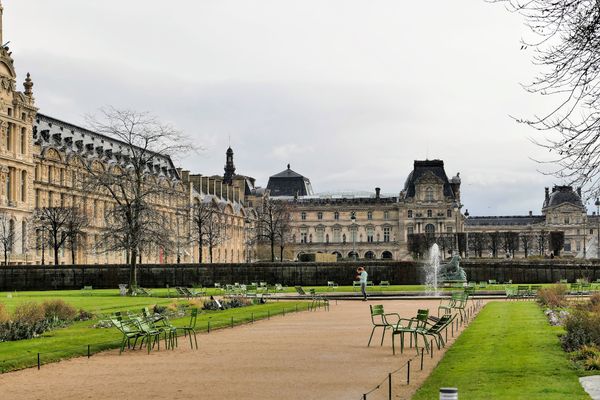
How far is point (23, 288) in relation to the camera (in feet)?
197

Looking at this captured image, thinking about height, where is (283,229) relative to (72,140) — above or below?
below

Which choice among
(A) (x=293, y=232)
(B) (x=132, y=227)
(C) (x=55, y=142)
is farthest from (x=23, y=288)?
(A) (x=293, y=232)

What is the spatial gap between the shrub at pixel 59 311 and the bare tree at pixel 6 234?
42364 mm

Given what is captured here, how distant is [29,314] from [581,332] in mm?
16024

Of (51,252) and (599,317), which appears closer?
(599,317)

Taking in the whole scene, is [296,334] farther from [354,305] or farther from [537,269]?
[537,269]

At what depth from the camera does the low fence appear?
61.2 meters

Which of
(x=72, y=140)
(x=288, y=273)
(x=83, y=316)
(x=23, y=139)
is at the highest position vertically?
(x=72, y=140)

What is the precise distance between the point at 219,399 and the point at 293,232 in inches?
5527

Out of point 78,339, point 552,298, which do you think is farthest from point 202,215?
point 78,339

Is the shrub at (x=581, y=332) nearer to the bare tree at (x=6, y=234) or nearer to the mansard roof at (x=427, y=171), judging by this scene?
the bare tree at (x=6, y=234)

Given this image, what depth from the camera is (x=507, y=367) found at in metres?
16.9

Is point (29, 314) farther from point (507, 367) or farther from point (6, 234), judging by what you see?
point (6, 234)

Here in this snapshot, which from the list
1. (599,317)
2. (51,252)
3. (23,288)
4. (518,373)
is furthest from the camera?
(51,252)
